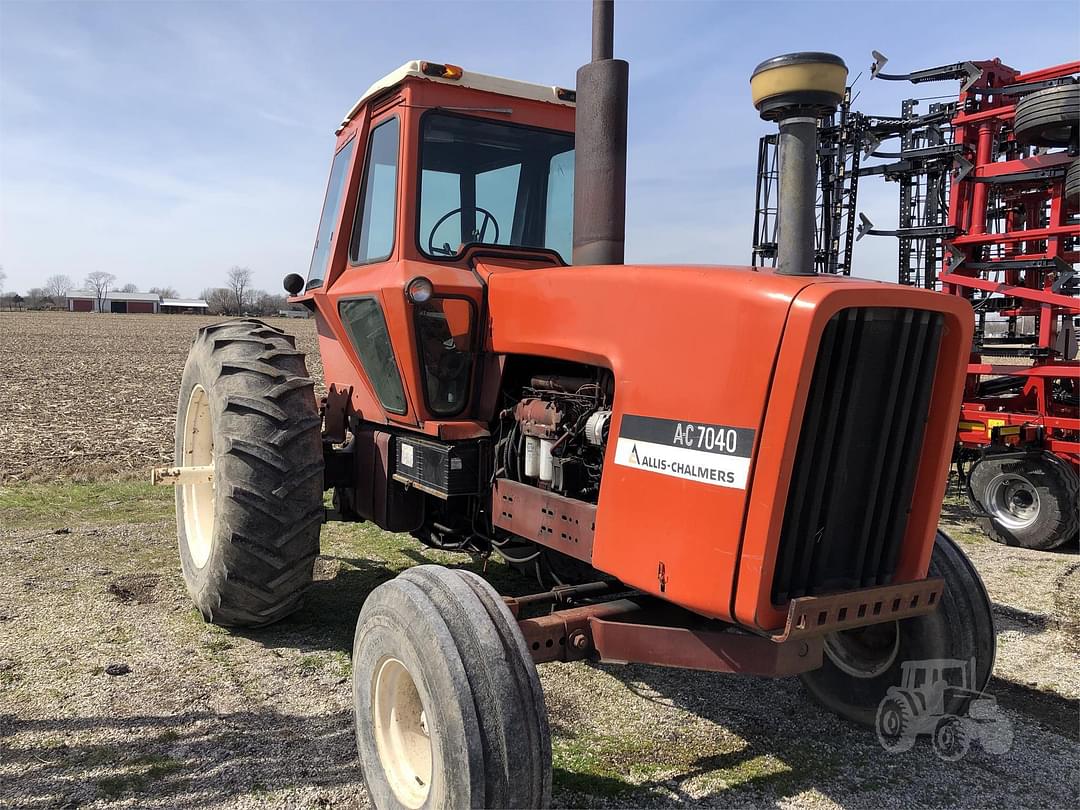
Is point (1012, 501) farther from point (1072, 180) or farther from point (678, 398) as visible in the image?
point (678, 398)

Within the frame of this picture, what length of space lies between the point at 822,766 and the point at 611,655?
39.0 inches

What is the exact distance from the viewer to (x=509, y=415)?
140 inches

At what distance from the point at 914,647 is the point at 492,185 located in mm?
2677

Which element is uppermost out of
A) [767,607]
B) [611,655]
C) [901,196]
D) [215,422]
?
[901,196]

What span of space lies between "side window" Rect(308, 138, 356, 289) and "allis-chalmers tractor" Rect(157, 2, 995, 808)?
3.9 inches

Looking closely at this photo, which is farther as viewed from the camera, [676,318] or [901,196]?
[901,196]

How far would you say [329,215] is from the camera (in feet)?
15.9

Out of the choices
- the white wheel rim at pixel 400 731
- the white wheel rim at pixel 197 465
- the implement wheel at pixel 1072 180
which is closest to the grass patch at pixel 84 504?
the white wheel rim at pixel 197 465

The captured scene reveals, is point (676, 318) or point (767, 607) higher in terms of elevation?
point (676, 318)

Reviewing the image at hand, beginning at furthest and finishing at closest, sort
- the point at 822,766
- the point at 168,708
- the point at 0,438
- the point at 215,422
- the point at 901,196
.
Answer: the point at 0,438 → the point at 901,196 → the point at 215,422 → the point at 168,708 → the point at 822,766

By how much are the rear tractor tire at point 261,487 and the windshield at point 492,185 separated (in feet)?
3.19

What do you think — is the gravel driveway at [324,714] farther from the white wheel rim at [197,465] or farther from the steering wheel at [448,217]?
the steering wheel at [448,217]

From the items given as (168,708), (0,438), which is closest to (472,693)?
(168,708)

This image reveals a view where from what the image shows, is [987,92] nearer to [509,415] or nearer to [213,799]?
[509,415]
